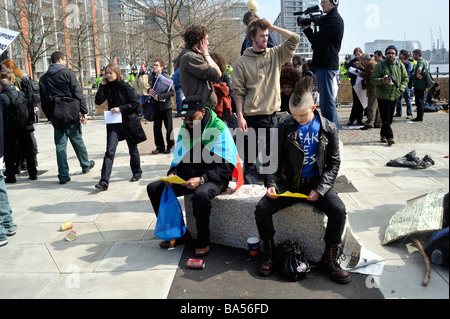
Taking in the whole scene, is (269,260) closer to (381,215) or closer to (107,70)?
(381,215)

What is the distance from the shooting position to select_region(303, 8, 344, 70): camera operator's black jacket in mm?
5434

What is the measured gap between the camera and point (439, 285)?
2.98 meters

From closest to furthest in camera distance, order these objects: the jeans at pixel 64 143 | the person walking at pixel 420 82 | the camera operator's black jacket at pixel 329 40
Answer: the camera operator's black jacket at pixel 329 40
the jeans at pixel 64 143
the person walking at pixel 420 82

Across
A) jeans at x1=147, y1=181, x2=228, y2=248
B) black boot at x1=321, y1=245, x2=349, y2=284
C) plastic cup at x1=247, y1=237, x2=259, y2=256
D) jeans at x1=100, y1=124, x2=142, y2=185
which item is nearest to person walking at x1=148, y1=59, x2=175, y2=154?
jeans at x1=100, y1=124, x2=142, y2=185

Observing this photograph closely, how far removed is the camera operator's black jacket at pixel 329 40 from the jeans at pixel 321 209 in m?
2.58

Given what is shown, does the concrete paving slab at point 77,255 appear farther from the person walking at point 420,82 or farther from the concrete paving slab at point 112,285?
the person walking at point 420,82

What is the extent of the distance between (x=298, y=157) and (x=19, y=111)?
16.5ft

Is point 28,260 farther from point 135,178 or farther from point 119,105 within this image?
point 119,105

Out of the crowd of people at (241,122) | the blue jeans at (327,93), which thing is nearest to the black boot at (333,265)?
the crowd of people at (241,122)

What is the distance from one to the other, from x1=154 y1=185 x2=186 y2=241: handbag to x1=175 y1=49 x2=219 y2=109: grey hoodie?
1.45 m

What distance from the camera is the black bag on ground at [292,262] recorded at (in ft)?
10.5

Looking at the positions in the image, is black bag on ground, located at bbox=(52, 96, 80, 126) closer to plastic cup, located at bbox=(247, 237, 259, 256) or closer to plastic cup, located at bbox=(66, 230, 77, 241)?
plastic cup, located at bbox=(66, 230, 77, 241)
